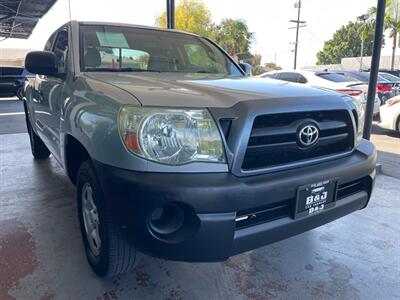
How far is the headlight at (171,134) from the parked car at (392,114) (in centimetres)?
669

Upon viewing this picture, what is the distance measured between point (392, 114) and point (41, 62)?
6.91 m

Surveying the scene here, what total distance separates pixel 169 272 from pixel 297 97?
1.33 m

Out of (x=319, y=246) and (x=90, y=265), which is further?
(x=319, y=246)

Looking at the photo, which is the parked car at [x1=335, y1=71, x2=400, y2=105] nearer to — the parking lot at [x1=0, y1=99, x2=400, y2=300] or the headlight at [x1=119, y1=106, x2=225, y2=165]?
the parking lot at [x1=0, y1=99, x2=400, y2=300]

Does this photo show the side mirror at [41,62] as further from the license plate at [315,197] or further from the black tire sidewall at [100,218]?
the license plate at [315,197]

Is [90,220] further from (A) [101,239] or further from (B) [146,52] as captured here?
(B) [146,52]

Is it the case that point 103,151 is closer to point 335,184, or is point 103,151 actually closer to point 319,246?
point 335,184

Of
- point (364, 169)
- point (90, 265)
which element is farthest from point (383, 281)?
point (90, 265)

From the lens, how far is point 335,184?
187 cm

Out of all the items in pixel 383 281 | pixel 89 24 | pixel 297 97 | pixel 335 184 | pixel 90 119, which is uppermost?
pixel 89 24

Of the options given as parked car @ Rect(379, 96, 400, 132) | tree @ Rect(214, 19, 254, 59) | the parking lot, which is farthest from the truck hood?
tree @ Rect(214, 19, 254, 59)

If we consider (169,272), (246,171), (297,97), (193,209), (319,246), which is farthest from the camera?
(319,246)

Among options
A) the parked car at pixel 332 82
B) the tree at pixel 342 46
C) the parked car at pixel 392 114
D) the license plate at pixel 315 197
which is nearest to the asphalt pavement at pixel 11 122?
the parked car at pixel 332 82

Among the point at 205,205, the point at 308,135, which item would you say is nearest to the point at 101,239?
the point at 205,205
